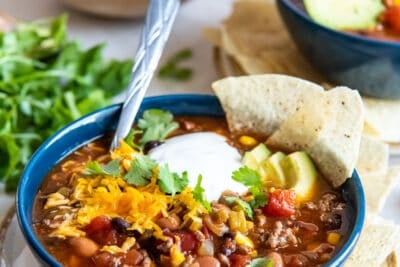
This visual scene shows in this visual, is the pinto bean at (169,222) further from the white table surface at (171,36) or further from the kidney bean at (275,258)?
the white table surface at (171,36)

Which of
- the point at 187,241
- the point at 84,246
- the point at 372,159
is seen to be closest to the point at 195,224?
the point at 187,241

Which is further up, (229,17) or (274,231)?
(274,231)

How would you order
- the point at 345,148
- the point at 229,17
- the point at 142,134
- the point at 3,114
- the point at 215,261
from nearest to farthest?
the point at 215,261 < the point at 345,148 < the point at 142,134 < the point at 3,114 < the point at 229,17

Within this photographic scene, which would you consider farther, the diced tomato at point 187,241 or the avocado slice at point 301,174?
the avocado slice at point 301,174

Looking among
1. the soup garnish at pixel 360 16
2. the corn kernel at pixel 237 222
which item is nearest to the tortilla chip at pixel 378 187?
the corn kernel at pixel 237 222

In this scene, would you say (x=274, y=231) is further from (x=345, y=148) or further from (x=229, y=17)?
(x=229, y=17)

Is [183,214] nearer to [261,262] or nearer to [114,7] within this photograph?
[261,262]

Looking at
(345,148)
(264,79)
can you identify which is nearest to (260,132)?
(264,79)
